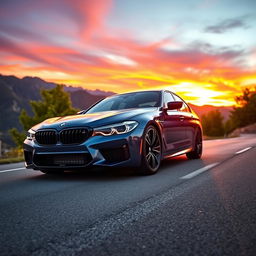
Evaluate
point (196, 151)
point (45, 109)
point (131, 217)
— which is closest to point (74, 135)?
point (131, 217)

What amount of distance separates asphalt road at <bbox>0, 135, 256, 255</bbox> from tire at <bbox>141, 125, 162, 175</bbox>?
0.42 m

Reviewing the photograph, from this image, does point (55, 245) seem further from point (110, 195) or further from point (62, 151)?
point (62, 151)

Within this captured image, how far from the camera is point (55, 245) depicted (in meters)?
2.05

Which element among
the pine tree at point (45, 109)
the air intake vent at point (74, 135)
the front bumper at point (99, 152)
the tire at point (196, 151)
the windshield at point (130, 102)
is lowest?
the tire at point (196, 151)

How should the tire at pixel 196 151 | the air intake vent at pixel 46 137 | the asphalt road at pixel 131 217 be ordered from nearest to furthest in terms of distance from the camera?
the asphalt road at pixel 131 217, the air intake vent at pixel 46 137, the tire at pixel 196 151

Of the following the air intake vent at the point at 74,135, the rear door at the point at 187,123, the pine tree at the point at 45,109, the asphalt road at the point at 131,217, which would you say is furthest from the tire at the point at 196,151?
the pine tree at the point at 45,109

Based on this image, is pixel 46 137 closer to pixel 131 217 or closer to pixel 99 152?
pixel 99 152

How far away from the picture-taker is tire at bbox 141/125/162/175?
5270mm

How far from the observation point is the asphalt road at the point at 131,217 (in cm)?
200

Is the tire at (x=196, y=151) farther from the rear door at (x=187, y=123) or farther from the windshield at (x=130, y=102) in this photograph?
the windshield at (x=130, y=102)

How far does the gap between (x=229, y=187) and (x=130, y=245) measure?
2.37 meters

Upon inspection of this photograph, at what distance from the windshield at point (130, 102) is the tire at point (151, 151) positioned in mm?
831

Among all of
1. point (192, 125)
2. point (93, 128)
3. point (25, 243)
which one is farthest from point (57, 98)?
point (25, 243)

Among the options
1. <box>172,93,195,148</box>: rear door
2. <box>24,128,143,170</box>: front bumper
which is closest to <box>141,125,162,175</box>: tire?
<box>24,128,143,170</box>: front bumper
